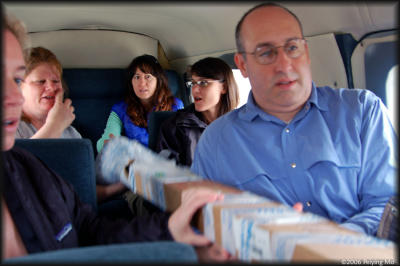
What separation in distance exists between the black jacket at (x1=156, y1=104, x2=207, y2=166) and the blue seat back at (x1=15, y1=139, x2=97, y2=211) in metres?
0.76

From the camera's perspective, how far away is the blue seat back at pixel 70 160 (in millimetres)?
1214

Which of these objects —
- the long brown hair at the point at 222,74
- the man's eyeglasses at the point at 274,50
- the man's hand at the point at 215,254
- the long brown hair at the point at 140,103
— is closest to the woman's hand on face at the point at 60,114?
the long brown hair at the point at 140,103

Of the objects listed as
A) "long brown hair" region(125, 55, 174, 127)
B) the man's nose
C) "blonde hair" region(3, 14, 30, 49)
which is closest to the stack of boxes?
"blonde hair" region(3, 14, 30, 49)

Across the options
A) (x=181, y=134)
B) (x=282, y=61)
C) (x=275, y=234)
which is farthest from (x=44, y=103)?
(x=275, y=234)

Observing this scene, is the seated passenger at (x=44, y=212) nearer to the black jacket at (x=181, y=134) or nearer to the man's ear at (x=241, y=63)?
the man's ear at (x=241, y=63)

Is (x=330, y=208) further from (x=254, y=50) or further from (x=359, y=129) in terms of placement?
(x=254, y=50)

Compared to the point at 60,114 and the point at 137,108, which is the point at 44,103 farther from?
the point at 137,108

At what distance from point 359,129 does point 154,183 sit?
2.36 ft

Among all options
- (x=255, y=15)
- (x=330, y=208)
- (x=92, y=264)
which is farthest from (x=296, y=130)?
(x=92, y=264)

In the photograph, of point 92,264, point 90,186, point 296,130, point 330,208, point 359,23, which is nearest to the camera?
point 92,264

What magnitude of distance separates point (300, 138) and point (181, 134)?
1034 mm

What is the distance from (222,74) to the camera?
204cm

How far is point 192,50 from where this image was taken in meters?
1.54

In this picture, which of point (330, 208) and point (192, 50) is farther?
point (192, 50)
